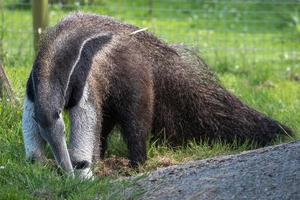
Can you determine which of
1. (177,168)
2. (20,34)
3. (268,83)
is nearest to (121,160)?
(177,168)

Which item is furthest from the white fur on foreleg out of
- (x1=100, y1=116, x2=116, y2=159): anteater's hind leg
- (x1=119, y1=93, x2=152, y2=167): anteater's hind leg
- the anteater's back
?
the anteater's back

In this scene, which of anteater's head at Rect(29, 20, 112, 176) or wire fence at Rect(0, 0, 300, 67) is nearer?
anteater's head at Rect(29, 20, 112, 176)

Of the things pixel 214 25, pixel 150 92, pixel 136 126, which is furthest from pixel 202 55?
pixel 214 25

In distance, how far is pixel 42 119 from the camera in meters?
5.79

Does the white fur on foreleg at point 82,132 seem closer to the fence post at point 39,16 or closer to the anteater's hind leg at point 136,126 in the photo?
the anteater's hind leg at point 136,126

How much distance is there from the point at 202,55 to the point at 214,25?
19.6 ft

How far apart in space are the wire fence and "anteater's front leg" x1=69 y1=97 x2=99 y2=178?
16.1 feet

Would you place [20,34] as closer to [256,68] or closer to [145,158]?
[256,68]

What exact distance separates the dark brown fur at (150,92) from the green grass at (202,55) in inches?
7.3

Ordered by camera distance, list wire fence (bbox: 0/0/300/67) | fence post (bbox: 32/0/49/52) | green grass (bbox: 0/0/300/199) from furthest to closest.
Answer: wire fence (bbox: 0/0/300/67)
fence post (bbox: 32/0/49/52)
green grass (bbox: 0/0/300/199)

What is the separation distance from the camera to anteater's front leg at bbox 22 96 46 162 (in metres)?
6.35

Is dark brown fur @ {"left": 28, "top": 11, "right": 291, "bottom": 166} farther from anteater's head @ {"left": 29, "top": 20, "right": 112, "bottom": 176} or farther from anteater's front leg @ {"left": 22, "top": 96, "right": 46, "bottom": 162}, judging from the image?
anteater's front leg @ {"left": 22, "top": 96, "right": 46, "bottom": 162}

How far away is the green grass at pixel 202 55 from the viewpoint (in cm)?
580

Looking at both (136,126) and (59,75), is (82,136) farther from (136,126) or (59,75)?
(136,126)
